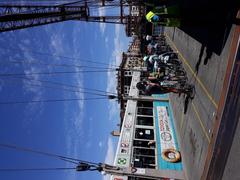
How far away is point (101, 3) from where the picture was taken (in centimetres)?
3916

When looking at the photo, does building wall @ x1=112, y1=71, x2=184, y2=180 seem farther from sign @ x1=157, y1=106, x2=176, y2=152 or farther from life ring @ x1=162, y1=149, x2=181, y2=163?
life ring @ x1=162, y1=149, x2=181, y2=163

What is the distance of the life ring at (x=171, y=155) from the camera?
2059 centimetres

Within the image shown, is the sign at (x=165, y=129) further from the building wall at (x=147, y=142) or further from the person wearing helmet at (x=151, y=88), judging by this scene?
the person wearing helmet at (x=151, y=88)

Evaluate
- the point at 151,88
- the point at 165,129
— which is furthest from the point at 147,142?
the point at 151,88

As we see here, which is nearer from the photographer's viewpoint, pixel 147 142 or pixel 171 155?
pixel 171 155

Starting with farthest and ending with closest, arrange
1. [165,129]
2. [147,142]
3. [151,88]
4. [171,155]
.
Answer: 1. [147,142]
2. [165,129]
3. [171,155]
4. [151,88]

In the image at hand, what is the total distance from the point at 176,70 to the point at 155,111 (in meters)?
8.84

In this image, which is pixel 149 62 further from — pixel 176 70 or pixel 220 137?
pixel 220 137

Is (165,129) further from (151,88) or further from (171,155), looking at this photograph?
(151,88)

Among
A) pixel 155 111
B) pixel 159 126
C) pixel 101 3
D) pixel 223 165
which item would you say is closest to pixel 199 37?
pixel 223 165

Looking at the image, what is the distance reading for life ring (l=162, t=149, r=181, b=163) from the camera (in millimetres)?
20587

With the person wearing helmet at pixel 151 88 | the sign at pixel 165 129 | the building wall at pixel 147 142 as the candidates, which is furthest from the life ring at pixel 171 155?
the person wearing helmet at pixel 151 88

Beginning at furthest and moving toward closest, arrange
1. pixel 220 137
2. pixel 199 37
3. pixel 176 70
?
1. pixel 176 70
2. pixel 199 37
3. pixel 220 137

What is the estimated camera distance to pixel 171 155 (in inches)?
837
